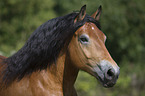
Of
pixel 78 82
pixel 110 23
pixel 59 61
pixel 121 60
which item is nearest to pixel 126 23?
pixel 110 23

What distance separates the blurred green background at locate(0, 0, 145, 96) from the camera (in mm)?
14320

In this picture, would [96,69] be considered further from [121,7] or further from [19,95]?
[121,7]

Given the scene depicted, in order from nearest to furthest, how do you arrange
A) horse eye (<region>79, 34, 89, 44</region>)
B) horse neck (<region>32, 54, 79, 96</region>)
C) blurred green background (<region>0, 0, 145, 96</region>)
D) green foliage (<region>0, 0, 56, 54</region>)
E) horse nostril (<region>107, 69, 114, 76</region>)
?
horse nostril (<region>107, 69, 114, 76</region>), horse eye (<region>79, 34, 89, 44</region>), horse neck (<region>32, 54, 79, 96</region>), blurred green background (<region>0, 0, 145, 96</region>), green foliage (<region>0, 0, 56, 54</region>)

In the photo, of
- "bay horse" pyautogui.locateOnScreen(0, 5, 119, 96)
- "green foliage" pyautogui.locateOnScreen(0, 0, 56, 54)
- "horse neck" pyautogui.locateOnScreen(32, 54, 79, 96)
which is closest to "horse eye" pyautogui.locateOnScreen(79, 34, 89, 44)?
"bay horse" pyautogui.locateOnScreen(0, 5, 119, 96)

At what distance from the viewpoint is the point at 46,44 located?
275 cm

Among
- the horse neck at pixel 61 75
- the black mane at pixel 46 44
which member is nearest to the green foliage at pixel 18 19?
the black mane at pixel 46 44

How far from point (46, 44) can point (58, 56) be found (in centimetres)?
22

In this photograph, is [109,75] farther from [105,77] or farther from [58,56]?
[58,56]

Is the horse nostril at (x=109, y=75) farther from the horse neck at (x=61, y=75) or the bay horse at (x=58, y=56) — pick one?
the horse neck at (x=61, y=75)

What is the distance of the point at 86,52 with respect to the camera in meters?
2.64

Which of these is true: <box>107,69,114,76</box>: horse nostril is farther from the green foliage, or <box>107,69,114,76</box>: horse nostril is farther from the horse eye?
the green foliage

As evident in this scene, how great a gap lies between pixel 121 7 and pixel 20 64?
48.3 feet

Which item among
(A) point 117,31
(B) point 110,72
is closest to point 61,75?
(B) point 110,72

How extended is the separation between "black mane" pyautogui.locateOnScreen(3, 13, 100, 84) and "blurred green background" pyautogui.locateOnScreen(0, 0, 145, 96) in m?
9.43
